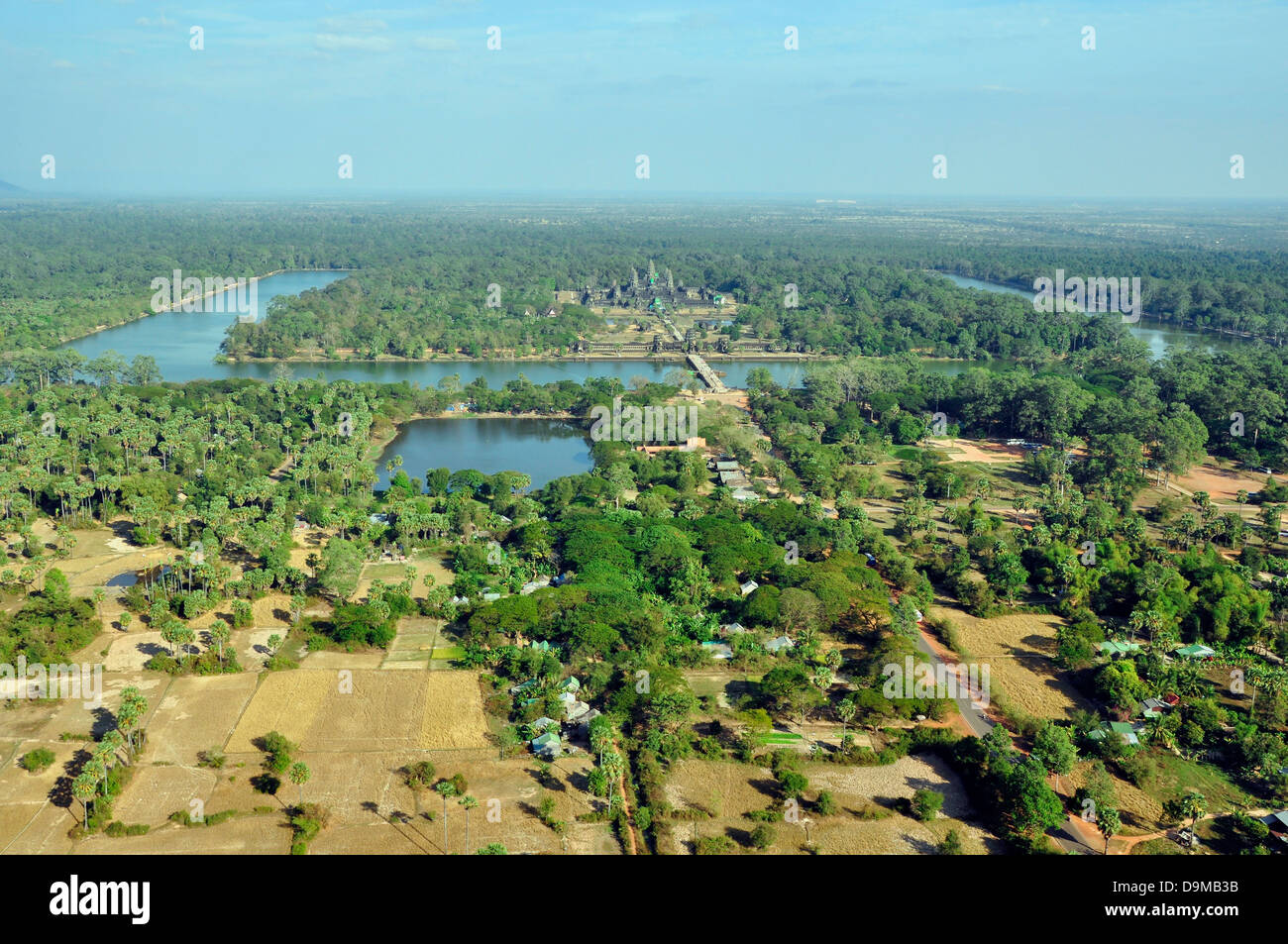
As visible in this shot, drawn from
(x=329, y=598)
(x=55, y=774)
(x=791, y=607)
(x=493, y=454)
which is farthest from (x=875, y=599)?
(x=493, y=454)

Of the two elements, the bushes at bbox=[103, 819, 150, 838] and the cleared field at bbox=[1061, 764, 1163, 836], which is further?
the cleared field at bbox=[1061, 764, 1163, 836]

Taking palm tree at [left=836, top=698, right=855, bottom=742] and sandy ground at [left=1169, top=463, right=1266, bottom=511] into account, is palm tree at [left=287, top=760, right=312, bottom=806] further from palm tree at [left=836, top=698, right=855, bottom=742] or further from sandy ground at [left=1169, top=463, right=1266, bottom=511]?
sandy ground at [left=1169, top=463, right=1266, bottom=511]

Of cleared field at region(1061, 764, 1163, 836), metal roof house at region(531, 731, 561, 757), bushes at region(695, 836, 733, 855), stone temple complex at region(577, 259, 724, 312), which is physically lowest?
cleared field at region(1061, 764, 1163, 836)

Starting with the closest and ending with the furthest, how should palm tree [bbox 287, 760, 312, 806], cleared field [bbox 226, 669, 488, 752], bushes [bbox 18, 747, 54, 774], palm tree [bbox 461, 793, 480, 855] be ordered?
palm tree [bbox 461, 793, 480, 855] → palm tree [bbox 287, 760, 312, 806] → bushes [bbox 18, 747, 54, 774] → cleared field [bbox 226, 669, 488, 752]

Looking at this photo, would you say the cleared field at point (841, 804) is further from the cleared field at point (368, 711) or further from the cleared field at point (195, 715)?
the cleared field at point (195, 715)

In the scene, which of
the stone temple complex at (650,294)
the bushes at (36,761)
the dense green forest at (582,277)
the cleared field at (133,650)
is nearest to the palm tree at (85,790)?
the bushes at (36,761)

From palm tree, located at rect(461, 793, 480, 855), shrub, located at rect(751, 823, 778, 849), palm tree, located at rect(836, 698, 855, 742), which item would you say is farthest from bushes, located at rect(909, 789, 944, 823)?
palm tree, located at rect(461, 793, 480, 855)
